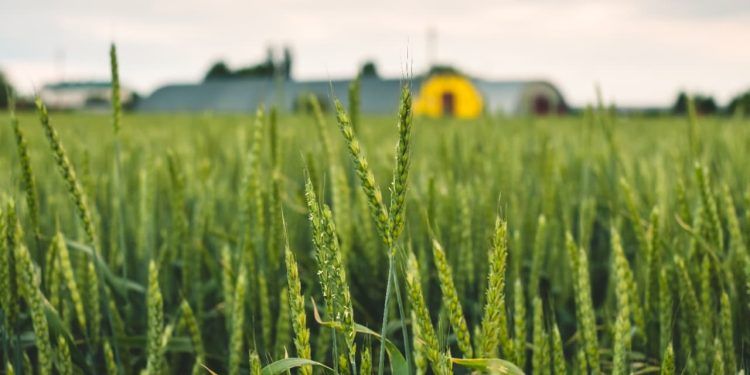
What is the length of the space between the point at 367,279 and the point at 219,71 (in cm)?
6443

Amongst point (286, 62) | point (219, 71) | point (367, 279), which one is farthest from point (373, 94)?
point (367, 279)

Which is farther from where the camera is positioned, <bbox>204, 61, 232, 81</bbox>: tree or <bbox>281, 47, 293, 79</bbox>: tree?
<bbox>204, 61, 232, 81</bbox>: tree

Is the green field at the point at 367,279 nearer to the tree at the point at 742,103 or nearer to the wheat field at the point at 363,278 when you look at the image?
the wheat field at the point at 363,278

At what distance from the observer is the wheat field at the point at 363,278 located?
0.48m

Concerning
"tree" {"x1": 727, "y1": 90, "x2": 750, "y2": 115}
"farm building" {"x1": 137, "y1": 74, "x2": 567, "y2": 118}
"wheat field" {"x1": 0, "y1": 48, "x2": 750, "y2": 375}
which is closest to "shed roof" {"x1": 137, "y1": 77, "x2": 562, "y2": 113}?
"farm building" {"x1": 137, "y1": 74, "x2": 567, "y2": 118}

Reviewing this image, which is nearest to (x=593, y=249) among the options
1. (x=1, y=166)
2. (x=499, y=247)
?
(x=499, y=247)

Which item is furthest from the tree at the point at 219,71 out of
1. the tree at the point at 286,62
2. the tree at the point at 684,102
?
the tree at the point at 286,62

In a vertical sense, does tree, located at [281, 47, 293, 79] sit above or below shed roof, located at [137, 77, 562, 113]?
below

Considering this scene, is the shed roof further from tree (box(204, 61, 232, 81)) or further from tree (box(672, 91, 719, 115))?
tree (box(672, 91, 719, 115))

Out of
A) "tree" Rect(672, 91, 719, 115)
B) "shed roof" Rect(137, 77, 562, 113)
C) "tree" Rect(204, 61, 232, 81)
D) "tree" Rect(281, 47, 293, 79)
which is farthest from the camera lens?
"tree" Rect(204, 61, 232, 81)

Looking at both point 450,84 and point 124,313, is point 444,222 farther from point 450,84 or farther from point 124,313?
point 450,84

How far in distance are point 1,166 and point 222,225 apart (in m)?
0.74

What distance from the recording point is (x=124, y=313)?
102cm

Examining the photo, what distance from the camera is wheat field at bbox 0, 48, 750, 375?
0.48m
